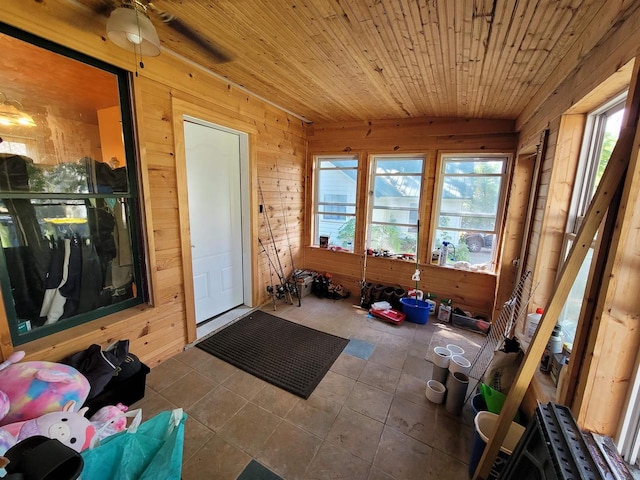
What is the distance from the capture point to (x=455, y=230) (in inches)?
135

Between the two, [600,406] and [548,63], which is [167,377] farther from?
[548,63]

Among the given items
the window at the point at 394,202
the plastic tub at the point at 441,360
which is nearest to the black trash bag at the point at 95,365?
the plastic tub at the point at 441,360

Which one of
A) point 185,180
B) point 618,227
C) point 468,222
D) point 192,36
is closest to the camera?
point 618,227

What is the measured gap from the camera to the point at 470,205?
11.0ft

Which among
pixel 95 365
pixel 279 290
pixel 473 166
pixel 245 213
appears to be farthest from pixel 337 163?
pixel 95 365

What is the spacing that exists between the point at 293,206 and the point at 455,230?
226cm

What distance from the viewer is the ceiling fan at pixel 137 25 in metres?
1.41

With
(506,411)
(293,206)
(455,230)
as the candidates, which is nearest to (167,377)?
(506,411)

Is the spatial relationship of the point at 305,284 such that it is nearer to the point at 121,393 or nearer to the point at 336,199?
the point at 336,199

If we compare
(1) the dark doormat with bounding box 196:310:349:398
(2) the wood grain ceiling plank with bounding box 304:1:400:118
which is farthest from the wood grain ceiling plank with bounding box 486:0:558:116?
(1) the dark doormat with bounding box 196:310:349:398

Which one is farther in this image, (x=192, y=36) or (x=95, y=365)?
(x=192, y=36)

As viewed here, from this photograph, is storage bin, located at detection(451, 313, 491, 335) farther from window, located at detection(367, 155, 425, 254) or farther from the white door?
the white door

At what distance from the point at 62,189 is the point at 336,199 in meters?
3.09

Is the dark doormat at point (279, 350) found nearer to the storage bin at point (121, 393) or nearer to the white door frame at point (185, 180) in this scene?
the white door frame at point (185, 180)
